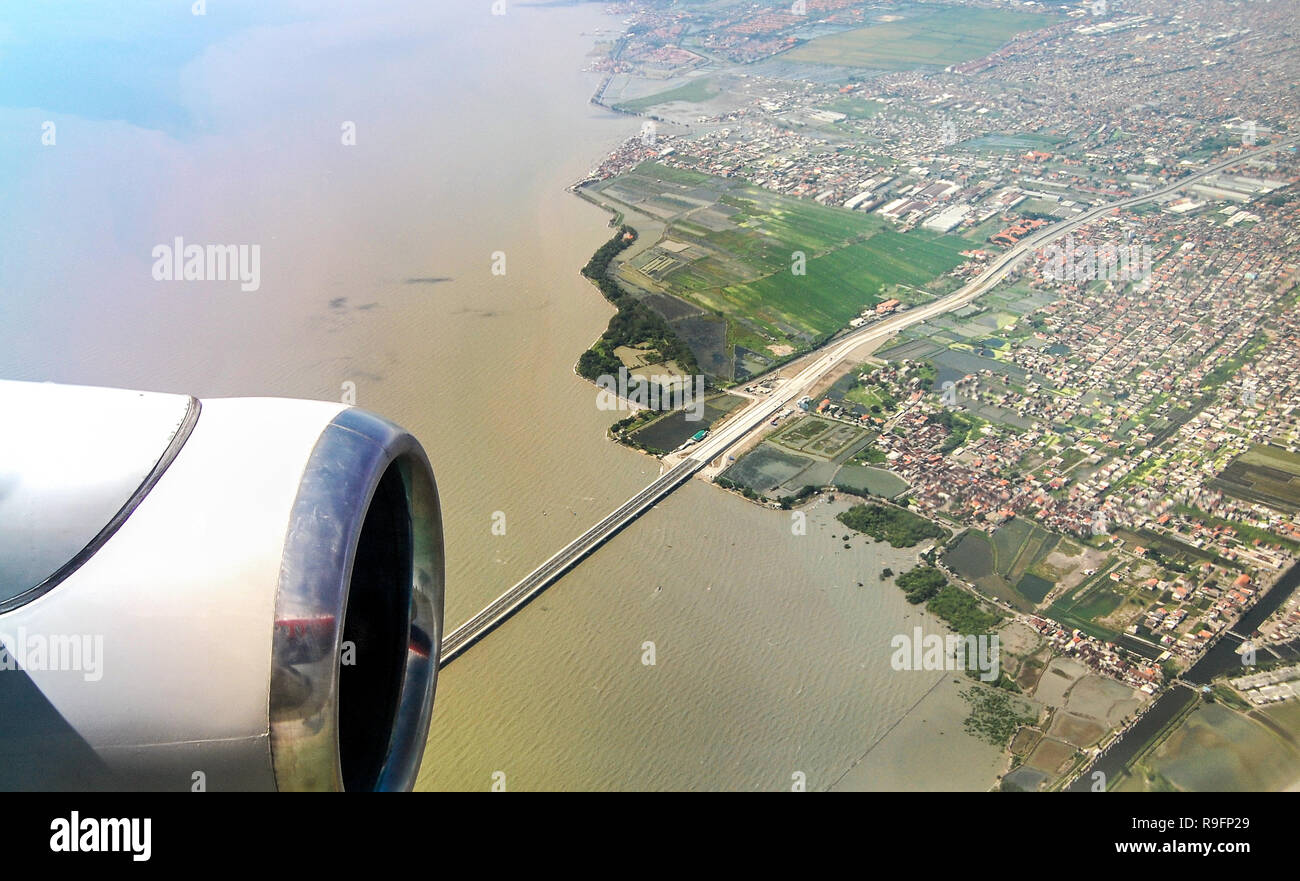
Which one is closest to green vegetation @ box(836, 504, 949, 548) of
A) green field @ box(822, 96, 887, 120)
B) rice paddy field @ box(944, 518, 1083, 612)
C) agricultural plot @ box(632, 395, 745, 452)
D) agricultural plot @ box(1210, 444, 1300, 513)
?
rice paddy field @ box(944, 518, 1083, 612)

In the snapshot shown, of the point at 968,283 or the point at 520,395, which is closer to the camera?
the point at 520,395

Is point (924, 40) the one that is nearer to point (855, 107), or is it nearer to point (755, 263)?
point (855, 107)

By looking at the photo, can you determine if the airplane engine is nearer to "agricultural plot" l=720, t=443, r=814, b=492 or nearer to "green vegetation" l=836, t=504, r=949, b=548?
"green vegetation" l=836, t=504, r=949, b=548

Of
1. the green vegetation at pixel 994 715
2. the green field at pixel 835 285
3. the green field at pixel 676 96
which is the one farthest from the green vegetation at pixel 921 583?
the green field at pixel 676 96

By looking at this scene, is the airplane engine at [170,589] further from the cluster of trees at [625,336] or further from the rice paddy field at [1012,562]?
the cluster of trees at [625,336]

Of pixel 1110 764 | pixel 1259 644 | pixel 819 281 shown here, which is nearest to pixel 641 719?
pixel 1110 764

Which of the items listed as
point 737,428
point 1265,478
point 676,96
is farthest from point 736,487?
point 676,96

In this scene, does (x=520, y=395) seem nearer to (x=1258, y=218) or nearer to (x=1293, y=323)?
(x=1293, y=323)
